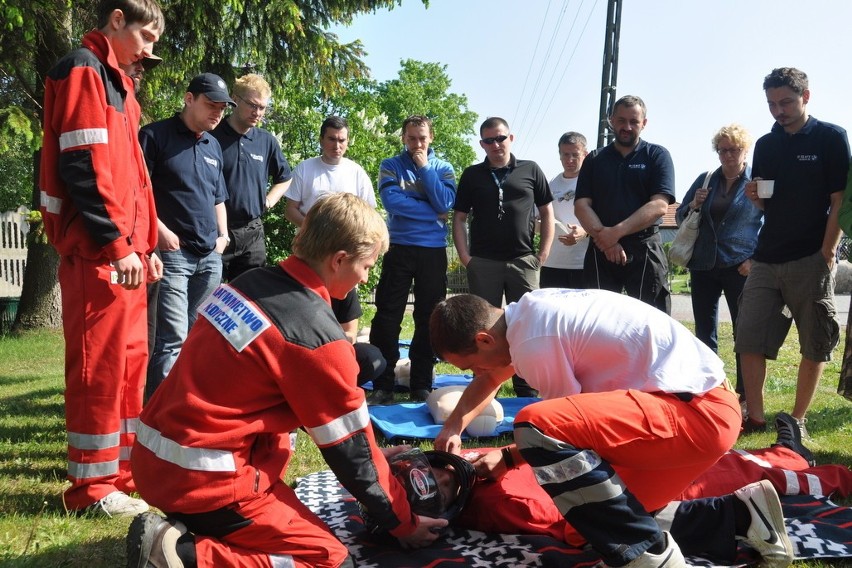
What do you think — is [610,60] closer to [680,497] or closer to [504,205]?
[504,205]

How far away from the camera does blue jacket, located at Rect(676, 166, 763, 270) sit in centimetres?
539

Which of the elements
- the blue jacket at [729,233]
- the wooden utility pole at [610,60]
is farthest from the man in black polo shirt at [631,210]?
the wooden utility pole at [610,60]

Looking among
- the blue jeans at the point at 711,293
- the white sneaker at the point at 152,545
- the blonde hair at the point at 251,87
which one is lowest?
the white sneaker at the point at 152,545

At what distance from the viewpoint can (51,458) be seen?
13.2 feet

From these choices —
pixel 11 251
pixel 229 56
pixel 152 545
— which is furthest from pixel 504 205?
pixel 11 251

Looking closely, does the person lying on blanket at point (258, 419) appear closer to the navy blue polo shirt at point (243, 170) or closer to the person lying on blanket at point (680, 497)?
the person lying on blanket at point (680, 497)

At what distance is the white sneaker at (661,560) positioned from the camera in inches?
91.9

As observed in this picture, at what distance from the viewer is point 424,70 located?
153 ft

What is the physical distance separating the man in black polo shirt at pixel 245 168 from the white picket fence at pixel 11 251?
12.7 m

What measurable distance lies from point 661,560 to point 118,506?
88.6 inches

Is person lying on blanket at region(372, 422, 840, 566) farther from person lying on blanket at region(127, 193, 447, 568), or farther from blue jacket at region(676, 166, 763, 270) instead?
blue jacket at region(676, 166, 763, 270)

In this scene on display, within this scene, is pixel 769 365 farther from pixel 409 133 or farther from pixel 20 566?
pixel 20 566

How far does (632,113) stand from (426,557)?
3615mm

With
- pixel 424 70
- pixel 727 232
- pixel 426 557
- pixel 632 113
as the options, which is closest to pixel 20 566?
pixel 426 557
